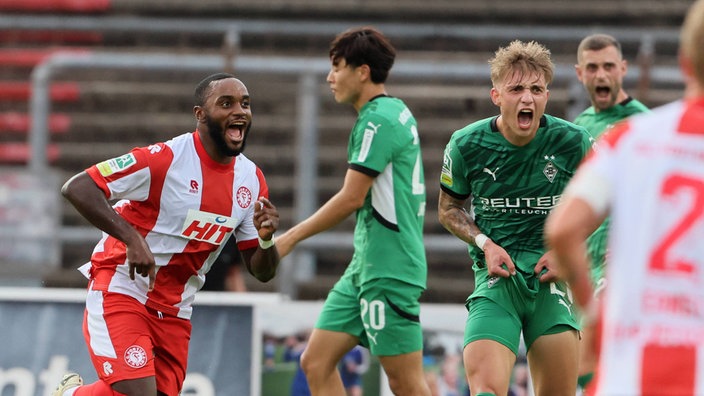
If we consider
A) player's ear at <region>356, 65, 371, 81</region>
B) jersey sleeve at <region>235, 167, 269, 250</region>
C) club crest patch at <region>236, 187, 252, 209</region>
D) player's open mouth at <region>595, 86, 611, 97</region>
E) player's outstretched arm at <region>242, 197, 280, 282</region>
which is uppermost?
player's open mouth at <region>595, 86, 611, 97</region>

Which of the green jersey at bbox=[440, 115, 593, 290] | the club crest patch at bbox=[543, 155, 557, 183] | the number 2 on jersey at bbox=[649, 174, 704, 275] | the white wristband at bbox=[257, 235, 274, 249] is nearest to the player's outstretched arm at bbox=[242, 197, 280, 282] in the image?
the white wristband at bbox=[257, 235, 274, 249]

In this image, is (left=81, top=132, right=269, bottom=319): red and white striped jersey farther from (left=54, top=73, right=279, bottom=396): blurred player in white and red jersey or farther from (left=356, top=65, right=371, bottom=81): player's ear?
(left=356, top=65, right=371, bottom=81): player's ear

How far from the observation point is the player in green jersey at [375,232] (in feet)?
22.2

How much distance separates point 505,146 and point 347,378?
3.64m

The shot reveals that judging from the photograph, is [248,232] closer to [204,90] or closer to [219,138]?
[219,138]

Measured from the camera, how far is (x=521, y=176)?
6031mm

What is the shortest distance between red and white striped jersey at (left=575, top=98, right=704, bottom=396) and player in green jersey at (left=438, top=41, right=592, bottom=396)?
2.48 metres

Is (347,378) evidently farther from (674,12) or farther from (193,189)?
(674,12)

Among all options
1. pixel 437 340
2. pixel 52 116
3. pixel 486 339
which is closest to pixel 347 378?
pixel 437 340

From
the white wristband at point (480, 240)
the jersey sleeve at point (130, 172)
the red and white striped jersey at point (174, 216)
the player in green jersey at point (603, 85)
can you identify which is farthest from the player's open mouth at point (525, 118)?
the player in green jersey at point (603, 85)

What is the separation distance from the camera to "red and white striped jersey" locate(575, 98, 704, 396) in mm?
3238

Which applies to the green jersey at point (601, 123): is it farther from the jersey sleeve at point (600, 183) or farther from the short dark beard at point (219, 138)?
the jersey sleeve at point (600, 183)

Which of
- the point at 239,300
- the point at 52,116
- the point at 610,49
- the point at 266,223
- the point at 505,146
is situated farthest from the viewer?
the point at 52,116

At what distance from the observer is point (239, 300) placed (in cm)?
913
